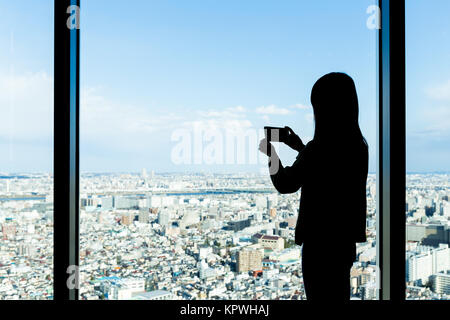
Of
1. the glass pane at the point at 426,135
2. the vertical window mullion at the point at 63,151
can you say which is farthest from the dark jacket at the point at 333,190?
the vertical window mullion at the point at 63,151

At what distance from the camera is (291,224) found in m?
1.25

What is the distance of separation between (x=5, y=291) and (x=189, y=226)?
0.84 m

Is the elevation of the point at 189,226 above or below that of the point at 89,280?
above

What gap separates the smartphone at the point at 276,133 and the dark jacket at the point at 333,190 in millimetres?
182

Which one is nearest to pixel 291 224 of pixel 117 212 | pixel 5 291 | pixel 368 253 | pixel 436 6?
pixel 368 253

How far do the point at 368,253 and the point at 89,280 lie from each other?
116 centimetres

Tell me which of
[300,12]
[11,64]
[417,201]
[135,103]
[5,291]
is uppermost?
[300,12]

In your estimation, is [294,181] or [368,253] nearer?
[294,181]

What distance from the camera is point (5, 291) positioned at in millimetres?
1315

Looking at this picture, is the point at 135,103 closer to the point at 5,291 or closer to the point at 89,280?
the point at 89,280

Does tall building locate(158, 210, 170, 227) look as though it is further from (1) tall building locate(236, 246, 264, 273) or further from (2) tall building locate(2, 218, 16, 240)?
(2) tall building locate(2, 218, 16, 240)

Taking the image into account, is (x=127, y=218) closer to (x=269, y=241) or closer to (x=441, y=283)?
(x=269, y=241)

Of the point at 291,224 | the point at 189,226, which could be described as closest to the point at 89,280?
the point at 189,226

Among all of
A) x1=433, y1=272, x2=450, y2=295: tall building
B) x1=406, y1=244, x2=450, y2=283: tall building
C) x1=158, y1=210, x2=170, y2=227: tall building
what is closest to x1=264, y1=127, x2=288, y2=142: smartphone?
x1=158, y1=210, x2=170, y2=227: tall building
